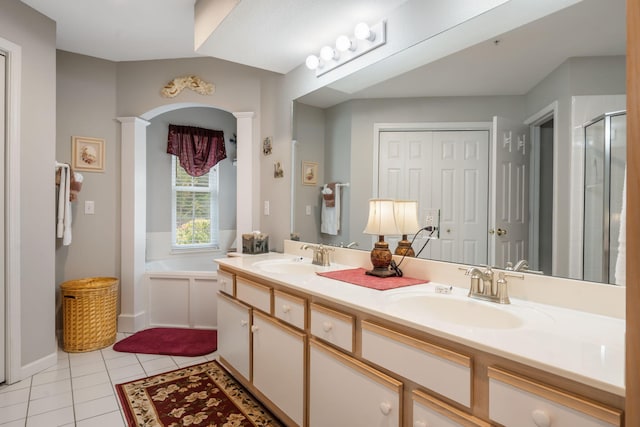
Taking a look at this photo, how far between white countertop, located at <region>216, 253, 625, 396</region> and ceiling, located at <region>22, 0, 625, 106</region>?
885mm

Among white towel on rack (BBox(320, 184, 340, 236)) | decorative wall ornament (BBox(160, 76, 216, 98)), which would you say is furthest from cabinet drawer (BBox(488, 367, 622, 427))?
decorative wall ornament (BBox(160, 76, 216, 98))

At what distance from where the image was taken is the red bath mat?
285 cm

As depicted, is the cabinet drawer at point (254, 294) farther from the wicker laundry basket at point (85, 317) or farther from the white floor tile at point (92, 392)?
the wicker laundry basket at point (85, 317)

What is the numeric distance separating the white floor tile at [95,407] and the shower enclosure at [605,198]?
250cm

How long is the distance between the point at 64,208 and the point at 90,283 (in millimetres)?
728

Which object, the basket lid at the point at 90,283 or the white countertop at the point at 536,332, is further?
the basket lid at the point at 90,283

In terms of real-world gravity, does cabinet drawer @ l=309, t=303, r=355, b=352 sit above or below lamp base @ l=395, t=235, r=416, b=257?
below

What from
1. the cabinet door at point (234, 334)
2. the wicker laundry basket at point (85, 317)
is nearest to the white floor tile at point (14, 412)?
the wicker laundry basket at point (85, 317)

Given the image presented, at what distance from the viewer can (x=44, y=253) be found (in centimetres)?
254

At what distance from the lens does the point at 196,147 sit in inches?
169

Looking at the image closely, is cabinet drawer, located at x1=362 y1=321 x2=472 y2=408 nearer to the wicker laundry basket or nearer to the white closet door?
the white closet door

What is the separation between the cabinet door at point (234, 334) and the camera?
2135mm

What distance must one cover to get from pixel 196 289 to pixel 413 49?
8.91ft

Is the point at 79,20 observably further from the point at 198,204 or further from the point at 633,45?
the point at 633,45
